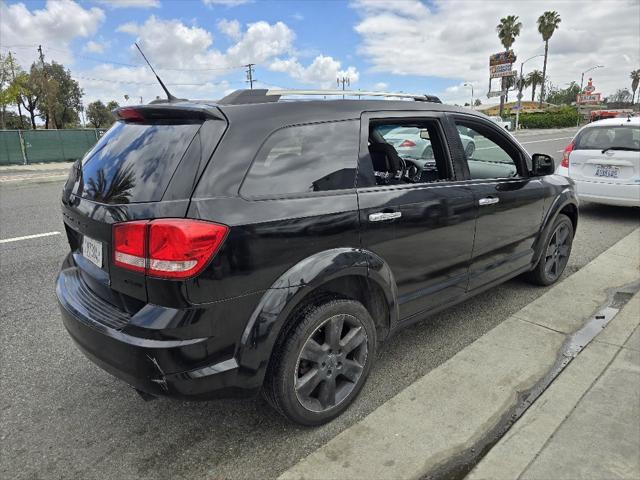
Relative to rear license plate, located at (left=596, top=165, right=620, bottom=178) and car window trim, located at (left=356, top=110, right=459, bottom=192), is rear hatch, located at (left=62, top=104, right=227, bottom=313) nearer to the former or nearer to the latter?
car window trim, located at (left=356, top=110, right=459, bottom=192)

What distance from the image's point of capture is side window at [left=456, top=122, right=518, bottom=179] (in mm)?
3650

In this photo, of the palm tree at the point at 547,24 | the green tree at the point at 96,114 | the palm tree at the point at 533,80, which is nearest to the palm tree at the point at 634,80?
the palm tree at the point at 533,80

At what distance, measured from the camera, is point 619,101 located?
4363 inches

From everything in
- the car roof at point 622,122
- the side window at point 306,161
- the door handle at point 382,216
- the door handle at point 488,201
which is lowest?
Result: the door handle at point 488,201

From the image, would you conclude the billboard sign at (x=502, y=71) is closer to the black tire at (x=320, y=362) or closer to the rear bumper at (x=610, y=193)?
the rear bumper at (x=610, y=193)

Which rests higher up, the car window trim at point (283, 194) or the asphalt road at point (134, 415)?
the car window trim at point (283, 194)

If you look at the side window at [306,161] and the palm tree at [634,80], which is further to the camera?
the palm tree at [634,80]

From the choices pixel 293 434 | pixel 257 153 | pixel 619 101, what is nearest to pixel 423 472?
pixel 293 434

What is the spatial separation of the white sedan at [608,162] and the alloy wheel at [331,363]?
231 inches

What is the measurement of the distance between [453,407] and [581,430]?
639 mm

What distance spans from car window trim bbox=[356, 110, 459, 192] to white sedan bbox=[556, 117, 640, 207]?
15.8 feet

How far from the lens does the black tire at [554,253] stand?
173 inches

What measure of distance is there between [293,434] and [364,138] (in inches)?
64.8

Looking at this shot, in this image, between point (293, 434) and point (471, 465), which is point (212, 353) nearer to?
point (293, 434)
